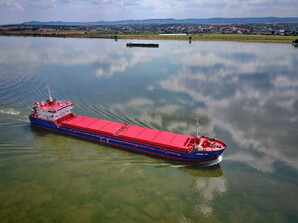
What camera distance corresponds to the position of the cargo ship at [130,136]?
2409cm

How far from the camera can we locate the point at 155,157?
25438 mm

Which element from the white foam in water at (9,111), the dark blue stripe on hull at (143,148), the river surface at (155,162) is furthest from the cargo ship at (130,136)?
the white foam in water at (9,111)

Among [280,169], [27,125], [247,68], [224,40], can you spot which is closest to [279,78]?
[247,68]

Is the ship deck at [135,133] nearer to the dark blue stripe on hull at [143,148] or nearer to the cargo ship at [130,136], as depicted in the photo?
the cargo ship at [130,136]

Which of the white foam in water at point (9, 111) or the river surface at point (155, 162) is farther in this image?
the white foam in water at point (9, 111)

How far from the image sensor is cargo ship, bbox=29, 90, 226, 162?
24.1m

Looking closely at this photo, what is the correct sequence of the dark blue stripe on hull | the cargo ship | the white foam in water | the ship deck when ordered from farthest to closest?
the white foam in water → the ship deck → the cargo ship → the dark blue stripe on hull

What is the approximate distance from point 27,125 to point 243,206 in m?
32.1

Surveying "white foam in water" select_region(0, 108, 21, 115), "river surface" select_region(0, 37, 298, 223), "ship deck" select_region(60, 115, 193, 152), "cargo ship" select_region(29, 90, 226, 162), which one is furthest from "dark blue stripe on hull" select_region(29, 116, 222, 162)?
"white foam in water" select_region(0, 108, 21, 115)

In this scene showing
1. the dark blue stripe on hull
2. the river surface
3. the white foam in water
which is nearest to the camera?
the river surface

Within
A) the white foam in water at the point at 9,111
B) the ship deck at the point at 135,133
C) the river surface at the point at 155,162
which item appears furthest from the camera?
the white foam in water at the point at 9,111

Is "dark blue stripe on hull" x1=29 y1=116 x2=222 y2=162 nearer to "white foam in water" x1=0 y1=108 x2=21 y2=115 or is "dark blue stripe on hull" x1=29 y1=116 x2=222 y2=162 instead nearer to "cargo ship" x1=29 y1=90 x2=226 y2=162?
"cargo ship" x1=29 y1=90 x2=226 y2=162

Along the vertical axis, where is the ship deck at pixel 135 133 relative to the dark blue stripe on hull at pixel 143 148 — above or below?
above

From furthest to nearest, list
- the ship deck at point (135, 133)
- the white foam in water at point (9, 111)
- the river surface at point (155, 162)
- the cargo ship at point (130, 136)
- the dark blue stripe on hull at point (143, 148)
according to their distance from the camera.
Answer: the white foam in water at point (9, 111), the ship deck at point (135, 133), the cargo ship at point (130, 136), the dark blue stripe on hull at point (143, 148), the river surface at point (155, 162)
